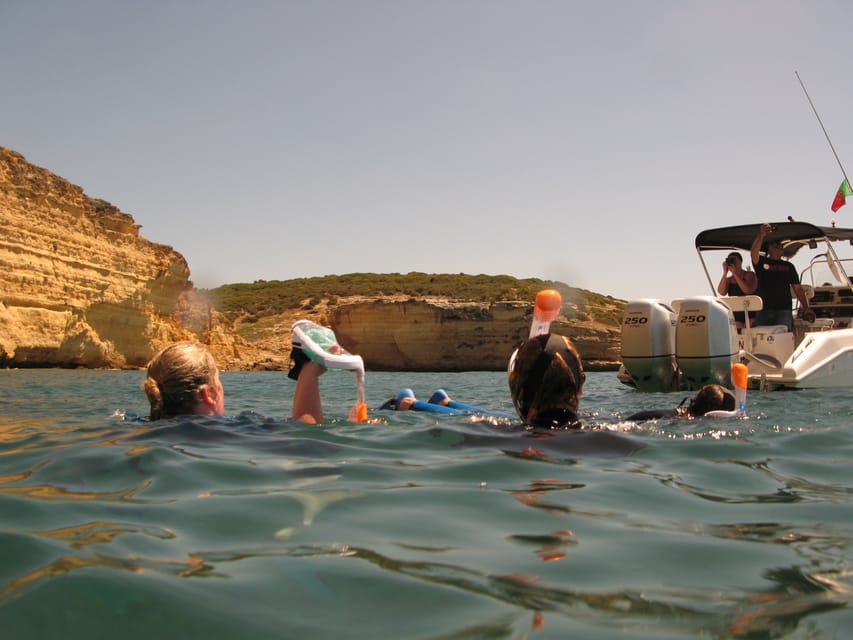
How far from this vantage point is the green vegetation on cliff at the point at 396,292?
2233 inches

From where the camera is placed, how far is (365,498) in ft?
9.16

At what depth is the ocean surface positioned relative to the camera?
1598 millimetres

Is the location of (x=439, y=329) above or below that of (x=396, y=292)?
below

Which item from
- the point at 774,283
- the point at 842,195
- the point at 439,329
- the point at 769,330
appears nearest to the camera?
the point at 769,330

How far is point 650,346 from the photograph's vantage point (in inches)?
424

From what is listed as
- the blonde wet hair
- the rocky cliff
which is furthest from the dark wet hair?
the rocky cliff

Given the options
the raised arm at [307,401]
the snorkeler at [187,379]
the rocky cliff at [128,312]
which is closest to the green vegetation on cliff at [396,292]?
the rocky cliff at [128,312]

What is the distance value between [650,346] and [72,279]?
2239 cm

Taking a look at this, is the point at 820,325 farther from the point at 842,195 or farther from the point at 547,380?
the point at 547,380

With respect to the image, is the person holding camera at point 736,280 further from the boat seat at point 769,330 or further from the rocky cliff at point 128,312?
the rocky cliff at point 128,312

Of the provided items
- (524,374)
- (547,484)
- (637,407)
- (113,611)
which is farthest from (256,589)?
(637,407)

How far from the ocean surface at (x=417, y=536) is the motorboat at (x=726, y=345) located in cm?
589

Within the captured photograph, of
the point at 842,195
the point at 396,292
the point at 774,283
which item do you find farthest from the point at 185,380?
the point at 396,292

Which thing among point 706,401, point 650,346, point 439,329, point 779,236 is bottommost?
point 706,401
